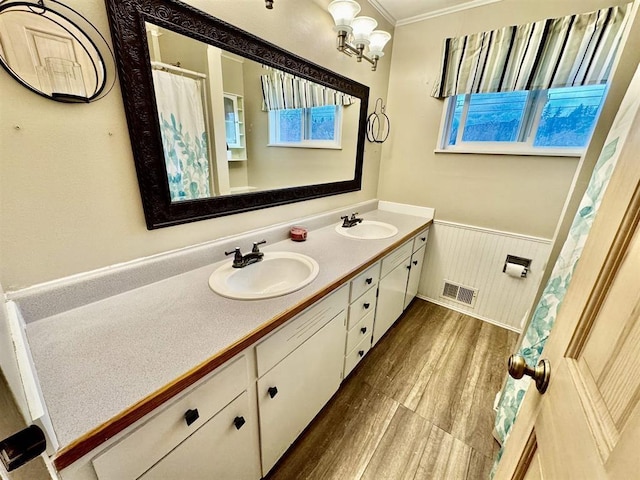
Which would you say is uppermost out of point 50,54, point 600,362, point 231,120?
point 50,54

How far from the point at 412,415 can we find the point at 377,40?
223cm

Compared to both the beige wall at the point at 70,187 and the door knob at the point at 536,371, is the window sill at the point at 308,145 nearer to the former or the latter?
the beige wall at the point at 70,187

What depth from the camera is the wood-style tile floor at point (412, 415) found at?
1.22 meters

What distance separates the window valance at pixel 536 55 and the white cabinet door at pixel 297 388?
6.12 feet

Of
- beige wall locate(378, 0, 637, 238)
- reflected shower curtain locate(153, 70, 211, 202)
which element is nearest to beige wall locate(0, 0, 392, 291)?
reflected shower curtain locate(153, 70, 211, 202)

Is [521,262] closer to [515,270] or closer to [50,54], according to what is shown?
[515,270]

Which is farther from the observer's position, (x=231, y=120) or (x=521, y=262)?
(x=521, y=262)

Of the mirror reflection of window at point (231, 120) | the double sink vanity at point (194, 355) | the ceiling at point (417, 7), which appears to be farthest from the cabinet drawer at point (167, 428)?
the ceiling at point (417, 7)

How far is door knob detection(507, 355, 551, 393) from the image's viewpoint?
55 centimetres

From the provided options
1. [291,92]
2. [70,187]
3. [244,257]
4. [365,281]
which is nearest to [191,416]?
[244,257]

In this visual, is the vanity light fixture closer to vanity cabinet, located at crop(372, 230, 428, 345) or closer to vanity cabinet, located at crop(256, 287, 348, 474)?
vanity cabinet, located at crop(372, 230, 428, 345)

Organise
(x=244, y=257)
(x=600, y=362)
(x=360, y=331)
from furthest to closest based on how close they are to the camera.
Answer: (x=360, y=331) < (x=244, y=257) < (x=600, y=362)

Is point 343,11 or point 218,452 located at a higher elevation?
point 343,11

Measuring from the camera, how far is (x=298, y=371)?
109 centimetres
